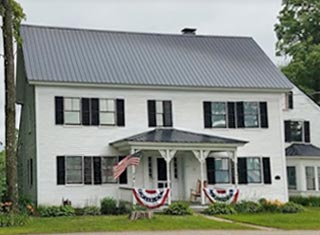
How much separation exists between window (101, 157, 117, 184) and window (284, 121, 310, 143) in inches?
444

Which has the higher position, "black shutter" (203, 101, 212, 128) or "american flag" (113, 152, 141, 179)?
"black shutter" (203, 101, 212, 128)

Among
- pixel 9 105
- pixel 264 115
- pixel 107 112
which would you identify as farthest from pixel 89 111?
pixel 264 115

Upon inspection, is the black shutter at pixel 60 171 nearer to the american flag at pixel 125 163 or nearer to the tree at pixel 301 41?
the american flag at pixel 125 163

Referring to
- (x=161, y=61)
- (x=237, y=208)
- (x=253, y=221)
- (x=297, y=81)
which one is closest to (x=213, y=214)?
(x=237, y=208)

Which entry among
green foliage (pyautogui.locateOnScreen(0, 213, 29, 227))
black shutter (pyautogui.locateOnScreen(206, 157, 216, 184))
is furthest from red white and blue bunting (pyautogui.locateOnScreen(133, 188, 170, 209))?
green foliage (pyautogui.locateOnScreen(0, 213, 29, 227))

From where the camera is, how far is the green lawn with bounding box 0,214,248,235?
22.5 metres

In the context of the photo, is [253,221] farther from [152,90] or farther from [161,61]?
[161,61]

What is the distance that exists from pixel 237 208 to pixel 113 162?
5648 millimetres

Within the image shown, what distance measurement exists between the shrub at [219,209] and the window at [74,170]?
550 cm

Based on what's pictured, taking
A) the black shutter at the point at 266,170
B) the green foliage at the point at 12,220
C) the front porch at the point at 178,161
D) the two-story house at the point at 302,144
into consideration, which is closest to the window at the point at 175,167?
the front porch at the point at 178,161

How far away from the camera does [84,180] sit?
30531 mm

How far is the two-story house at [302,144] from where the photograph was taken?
37.1 metres

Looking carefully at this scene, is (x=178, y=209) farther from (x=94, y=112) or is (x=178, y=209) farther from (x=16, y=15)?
(x=16, y=15)

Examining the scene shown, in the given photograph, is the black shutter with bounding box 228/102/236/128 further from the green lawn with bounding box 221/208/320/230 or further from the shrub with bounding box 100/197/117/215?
the shrub with bounding box 100/197/117/215
